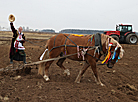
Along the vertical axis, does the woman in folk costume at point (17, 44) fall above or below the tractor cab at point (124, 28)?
below

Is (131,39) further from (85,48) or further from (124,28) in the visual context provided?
(85,48)

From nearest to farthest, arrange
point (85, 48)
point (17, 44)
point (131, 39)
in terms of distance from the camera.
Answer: point (85, 48), point (17, 44), point (131, 39)

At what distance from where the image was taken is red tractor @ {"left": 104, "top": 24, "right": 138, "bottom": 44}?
1741 cm

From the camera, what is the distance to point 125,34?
57.6ft

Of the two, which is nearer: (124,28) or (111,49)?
(111,49)

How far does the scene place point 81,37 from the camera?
5293 millimetres

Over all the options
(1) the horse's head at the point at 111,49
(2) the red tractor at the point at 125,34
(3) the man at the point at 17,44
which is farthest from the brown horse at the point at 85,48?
(2) the red tractor at the point at 125,34

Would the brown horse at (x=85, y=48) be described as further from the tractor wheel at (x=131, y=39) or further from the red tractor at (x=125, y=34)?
the tractor wheel at (x=131, y=39)

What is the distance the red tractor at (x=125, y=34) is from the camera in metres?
17.4

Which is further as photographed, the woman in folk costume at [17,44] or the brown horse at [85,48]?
the woman in folk costume at [17,44]

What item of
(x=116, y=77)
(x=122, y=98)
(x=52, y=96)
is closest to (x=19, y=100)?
(x=52, y=96)

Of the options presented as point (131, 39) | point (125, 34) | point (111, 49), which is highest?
point (125, 34)

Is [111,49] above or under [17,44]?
under

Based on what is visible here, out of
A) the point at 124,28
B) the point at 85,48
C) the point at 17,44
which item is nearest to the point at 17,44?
the point at 17,44
